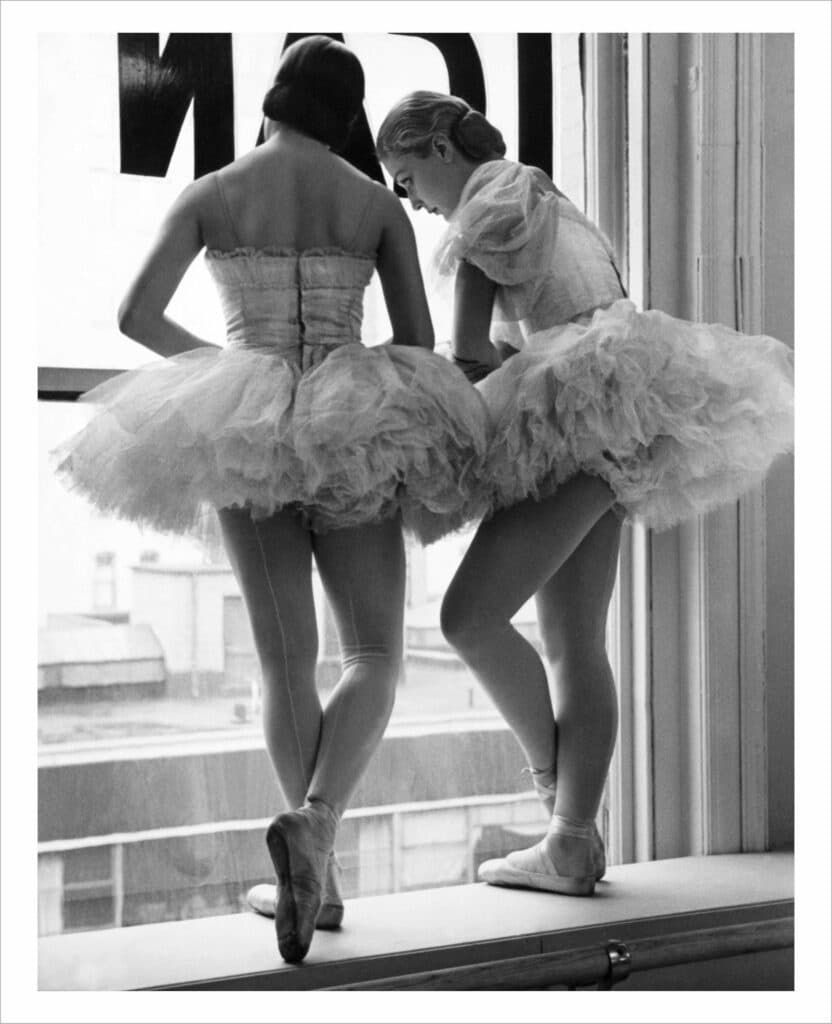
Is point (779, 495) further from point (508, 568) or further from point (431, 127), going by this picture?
point (431, 127)

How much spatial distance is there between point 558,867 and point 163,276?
4.32 feet

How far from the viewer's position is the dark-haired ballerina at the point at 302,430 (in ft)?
5.99

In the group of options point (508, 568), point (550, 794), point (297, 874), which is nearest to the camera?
point (297, 874)

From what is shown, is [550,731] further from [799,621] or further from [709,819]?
[709,819]

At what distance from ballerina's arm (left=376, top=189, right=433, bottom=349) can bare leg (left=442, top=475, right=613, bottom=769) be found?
37 cm

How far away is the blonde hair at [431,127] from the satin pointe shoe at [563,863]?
1297mm

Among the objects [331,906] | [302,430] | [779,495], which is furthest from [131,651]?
[779,495]

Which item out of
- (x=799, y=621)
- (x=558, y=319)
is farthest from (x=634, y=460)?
(x=799, y=621)

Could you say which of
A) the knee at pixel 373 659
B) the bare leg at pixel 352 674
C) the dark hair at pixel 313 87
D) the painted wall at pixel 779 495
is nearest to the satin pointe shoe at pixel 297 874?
the bare leg at pixel 352 674

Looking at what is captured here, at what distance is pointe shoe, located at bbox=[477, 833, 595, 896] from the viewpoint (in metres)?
2.21

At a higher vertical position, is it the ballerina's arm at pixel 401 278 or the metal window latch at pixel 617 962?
the ballerina's arm at pixel 401 278

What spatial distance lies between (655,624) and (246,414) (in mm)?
1261

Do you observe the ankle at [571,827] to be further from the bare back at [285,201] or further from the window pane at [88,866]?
the bare back at [285,201]

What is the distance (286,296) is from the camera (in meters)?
2.00
